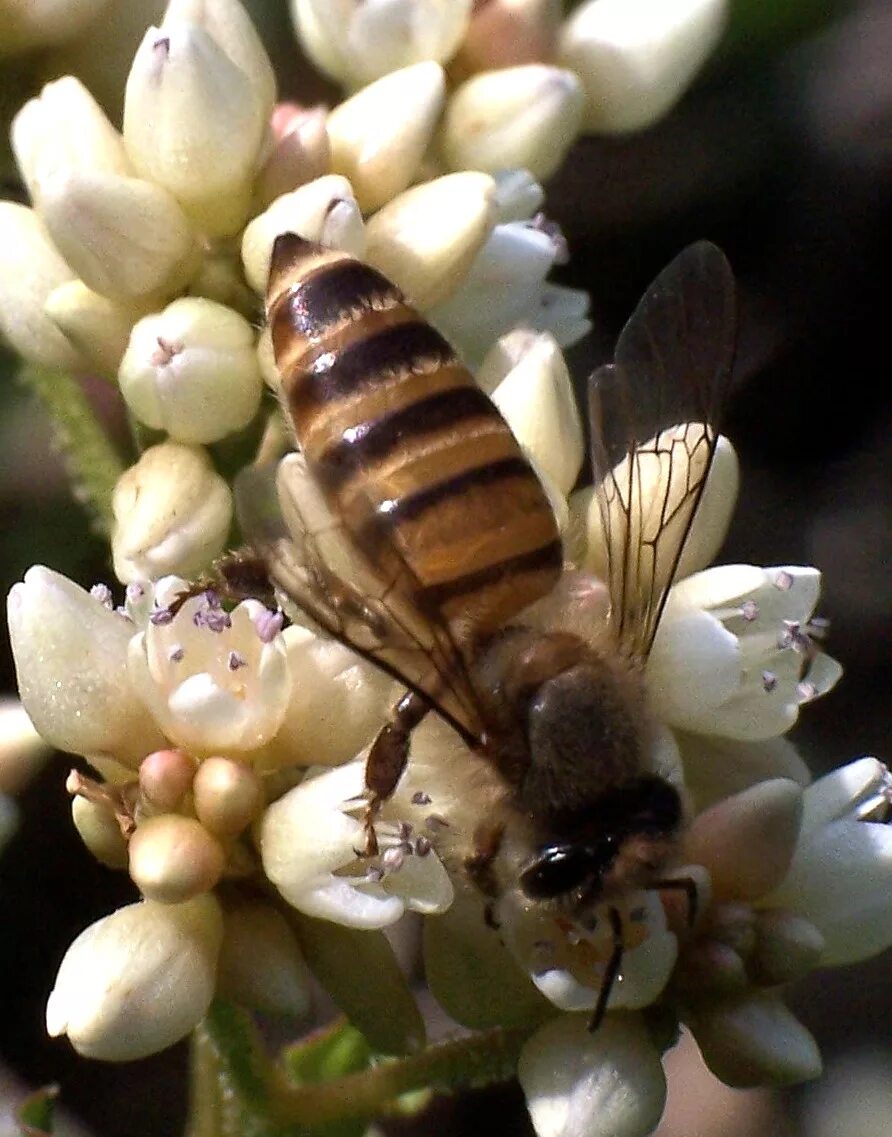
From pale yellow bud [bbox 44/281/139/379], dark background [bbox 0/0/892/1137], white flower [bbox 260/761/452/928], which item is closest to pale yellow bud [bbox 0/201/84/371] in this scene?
pale yellow bud [bbox 44/281/139/379]

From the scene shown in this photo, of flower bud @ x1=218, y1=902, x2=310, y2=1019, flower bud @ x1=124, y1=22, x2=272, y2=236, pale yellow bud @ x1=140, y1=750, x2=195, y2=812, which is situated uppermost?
flower bud @ x1=124, y1=22, x2=272, y2=236

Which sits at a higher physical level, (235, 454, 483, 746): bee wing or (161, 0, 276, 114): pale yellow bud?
(161, 0, 276, 114): pale yellow bud

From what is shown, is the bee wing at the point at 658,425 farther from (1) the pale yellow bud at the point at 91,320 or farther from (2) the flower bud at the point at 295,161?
(1) the pale yellow bud at the point at 91,320

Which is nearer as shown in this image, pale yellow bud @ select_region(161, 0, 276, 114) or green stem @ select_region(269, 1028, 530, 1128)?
green stem @ select_region(269, 1028, 530, 1128)

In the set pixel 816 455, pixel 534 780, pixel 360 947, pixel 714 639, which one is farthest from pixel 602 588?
pixel 816 455

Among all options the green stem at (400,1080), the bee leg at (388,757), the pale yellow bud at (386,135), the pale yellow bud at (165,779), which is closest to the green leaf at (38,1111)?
the green stem at (400,1080)

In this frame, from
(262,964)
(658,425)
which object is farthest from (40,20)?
(262,964)

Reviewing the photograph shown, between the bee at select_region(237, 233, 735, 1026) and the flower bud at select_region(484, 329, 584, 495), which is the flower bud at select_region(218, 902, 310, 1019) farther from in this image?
the flower bud at select_region(484, 329, 584, 495)
